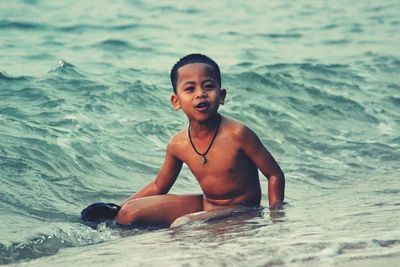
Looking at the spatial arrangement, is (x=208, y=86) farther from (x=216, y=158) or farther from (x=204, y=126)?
(x=216, y=158)

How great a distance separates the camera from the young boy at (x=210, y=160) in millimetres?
5078

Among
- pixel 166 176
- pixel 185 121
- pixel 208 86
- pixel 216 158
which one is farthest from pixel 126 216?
pixel 185 121

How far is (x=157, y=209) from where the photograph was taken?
17.2ft

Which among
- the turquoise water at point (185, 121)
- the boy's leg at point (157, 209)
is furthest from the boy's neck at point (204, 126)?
the turquoise water at point (185, 121)

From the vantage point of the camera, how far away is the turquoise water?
4176mm

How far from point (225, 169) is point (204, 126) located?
30 centimetres

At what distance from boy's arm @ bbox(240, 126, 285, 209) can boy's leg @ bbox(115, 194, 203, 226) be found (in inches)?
19.4

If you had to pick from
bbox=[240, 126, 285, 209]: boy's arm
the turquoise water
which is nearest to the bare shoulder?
bbox=[240, 126, 285, 209]: boy's arm

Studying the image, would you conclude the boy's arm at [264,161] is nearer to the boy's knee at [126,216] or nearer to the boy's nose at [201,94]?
the boy's nose at [201,94]

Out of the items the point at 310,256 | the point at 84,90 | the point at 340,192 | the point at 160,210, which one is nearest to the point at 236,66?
the point at 84,90

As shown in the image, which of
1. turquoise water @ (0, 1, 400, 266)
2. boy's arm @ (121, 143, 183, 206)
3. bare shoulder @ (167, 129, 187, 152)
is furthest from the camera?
boy's arm @ (121, 143, 183, 206)

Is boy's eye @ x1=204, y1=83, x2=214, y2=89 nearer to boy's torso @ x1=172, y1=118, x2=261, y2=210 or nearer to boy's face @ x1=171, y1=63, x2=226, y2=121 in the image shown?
boy's face @ x1=171, y1=63, x2=226, y2=121

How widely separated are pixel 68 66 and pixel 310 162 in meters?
4.24

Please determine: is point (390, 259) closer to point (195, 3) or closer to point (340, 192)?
point (340, 192)
